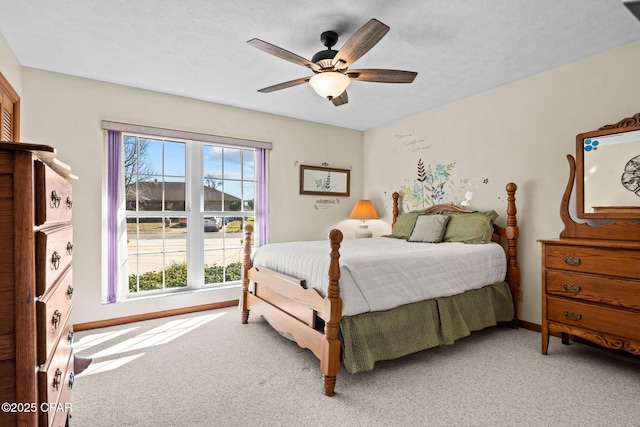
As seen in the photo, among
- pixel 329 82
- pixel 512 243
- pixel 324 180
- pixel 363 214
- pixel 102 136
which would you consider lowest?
pixel 512 243

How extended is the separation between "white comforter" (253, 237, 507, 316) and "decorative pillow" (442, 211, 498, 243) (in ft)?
0.44

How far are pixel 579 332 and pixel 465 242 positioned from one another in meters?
1.16

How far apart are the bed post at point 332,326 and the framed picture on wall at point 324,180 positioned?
255cm

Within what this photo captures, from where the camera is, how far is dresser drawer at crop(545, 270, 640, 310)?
6.97 ft

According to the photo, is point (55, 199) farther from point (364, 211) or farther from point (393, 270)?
point (364, 211)

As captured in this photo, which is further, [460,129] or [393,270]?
[460,129]

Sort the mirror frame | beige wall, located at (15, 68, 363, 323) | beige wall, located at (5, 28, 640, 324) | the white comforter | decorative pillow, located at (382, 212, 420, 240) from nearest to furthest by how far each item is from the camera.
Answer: the white comforter → the mirror frame → beige wall, located at (5, 28, 640, 324) → beige wall, located at (15, 68, 363, 323) → decorative pillow, located at (382, 212, 420, 240)

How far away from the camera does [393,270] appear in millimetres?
2402

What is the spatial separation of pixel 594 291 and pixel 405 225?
196 cm

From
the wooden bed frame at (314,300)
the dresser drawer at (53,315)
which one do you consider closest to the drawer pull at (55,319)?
the dresser drawer at (53,315)

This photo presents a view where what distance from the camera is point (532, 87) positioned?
3174mm

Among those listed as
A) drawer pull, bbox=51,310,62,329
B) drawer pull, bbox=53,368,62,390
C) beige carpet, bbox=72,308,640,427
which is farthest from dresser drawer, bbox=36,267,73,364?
beige carpet, bbox=72,308,640,427

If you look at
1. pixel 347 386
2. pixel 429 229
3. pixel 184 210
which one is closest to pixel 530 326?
pixel 429 229

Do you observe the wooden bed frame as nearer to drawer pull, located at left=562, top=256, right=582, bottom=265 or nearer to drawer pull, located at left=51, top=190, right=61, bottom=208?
drawer pull, located at left=562, top=256, right=582, bottom=265
